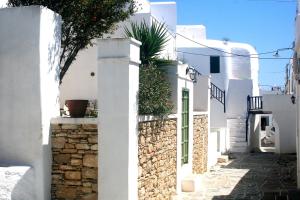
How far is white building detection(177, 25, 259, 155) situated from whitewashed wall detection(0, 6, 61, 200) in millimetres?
18365

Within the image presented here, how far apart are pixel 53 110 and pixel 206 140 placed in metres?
10.5

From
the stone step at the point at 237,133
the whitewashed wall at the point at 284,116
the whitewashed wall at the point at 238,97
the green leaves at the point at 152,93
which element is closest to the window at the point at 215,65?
the whitewashed wall at the point at 238,97

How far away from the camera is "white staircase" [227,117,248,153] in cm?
2575

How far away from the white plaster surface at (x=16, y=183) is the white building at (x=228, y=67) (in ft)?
60.9

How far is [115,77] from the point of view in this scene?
7461 mm

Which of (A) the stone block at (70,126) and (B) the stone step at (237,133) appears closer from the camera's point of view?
(A) the stone block at (70,126)

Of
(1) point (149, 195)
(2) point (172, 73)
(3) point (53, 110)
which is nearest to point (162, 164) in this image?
(1) point (149, 195)

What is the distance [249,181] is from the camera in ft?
49.1

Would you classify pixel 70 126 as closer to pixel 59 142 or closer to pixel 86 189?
pixel 59 142

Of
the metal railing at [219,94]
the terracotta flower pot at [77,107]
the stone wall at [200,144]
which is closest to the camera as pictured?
the terracotta flower pot at [77,107]

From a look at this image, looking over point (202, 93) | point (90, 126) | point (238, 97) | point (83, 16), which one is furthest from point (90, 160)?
point (238, 97)

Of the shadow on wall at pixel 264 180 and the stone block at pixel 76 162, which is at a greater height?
the stone block at pixel 76 162

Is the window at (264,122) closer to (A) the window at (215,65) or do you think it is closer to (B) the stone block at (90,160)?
(A) the window at (215,65)

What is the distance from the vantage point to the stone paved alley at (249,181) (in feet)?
38.2
